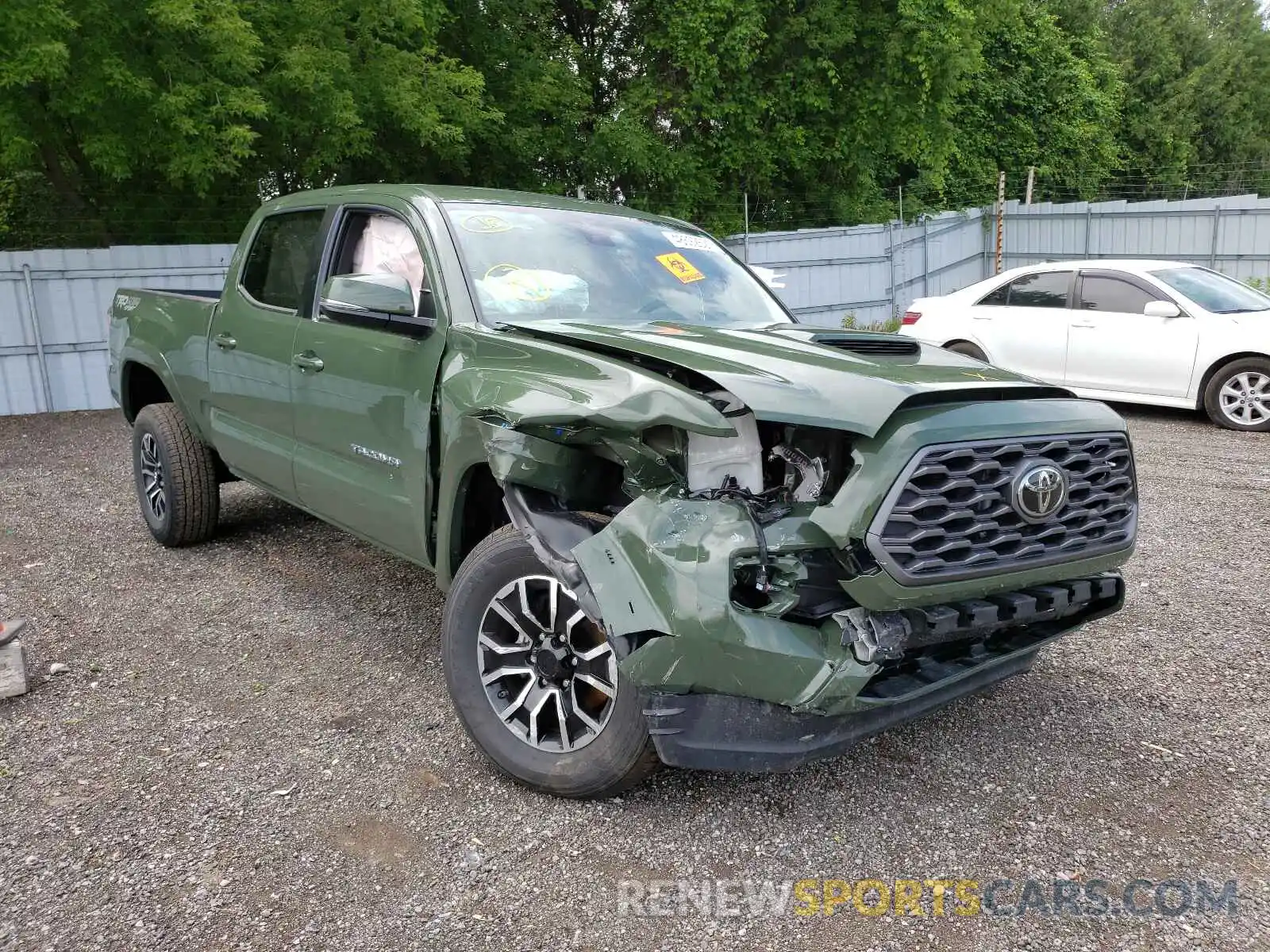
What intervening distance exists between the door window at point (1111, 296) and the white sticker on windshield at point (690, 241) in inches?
234

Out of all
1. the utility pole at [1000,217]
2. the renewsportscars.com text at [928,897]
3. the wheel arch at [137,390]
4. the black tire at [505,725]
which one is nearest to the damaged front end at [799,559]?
the black tire at [505,725]

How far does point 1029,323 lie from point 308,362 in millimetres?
7494

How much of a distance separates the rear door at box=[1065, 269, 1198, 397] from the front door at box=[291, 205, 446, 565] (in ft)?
23.7

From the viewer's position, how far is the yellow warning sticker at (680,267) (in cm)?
417

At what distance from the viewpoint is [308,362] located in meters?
4.16

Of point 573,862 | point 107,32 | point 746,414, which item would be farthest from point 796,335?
point 107,32

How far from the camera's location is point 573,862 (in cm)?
275

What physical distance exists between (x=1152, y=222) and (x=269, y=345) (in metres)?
18.4

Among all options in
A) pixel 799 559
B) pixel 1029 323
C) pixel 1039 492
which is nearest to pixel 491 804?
pixel 799 559

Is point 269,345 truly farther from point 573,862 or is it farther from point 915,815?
point 915,815

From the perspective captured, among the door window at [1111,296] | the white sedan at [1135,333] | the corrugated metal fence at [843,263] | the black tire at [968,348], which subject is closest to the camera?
the white sedan at [1135,333]

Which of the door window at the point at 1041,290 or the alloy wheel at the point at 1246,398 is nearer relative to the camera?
the alloy wheel at the point at 1246,398

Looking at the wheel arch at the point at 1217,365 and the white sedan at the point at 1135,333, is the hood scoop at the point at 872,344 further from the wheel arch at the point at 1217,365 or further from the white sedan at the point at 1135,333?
the wheel arch at the point at 1217,365

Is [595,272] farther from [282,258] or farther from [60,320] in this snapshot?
[60,320]
